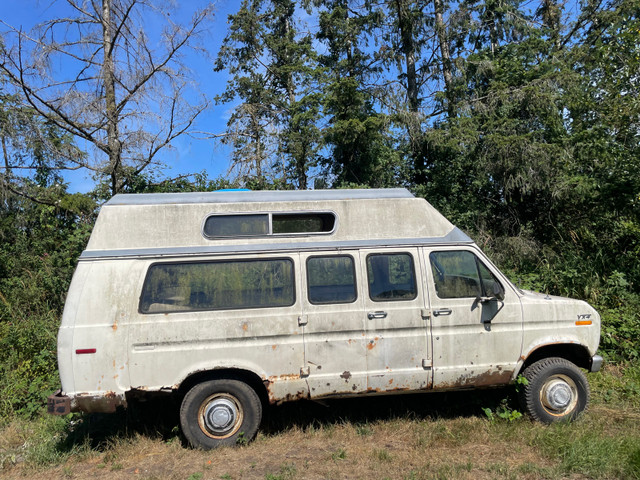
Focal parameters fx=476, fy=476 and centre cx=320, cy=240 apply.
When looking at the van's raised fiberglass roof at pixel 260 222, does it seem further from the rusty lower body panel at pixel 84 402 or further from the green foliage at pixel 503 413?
the green foliage at pixel 503 413

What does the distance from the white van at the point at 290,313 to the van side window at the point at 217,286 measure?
0.05 ft

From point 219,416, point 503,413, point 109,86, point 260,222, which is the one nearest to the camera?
point 219,416

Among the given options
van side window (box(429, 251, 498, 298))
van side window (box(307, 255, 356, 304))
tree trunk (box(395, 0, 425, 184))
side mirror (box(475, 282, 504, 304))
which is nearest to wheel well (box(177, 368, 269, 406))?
van side window (box(307, 255, 356, 304))

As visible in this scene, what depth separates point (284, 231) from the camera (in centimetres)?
511

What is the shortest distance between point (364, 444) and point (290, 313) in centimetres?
158

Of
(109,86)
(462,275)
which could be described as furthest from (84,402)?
(109,86)

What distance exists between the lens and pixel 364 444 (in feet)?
16.3

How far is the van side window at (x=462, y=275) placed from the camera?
5105mm

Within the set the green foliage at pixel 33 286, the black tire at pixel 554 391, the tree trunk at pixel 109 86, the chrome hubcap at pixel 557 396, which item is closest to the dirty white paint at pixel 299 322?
the black tire at pixel 554 391

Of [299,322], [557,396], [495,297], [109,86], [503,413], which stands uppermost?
[109,86]

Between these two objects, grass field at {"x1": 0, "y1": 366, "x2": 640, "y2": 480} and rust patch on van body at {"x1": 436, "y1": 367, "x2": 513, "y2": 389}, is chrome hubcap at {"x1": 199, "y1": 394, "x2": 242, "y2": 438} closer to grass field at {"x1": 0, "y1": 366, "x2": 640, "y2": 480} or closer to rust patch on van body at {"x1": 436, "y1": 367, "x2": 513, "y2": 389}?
grass field at {"x1": 0, "y1": 366, "x2": 640, "y2": 480}

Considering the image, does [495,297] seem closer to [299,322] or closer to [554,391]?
[554,391]

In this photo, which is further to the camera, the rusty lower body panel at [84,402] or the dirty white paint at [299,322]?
the dirty white paint at [299,322]

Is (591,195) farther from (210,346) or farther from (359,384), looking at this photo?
(210,346)
